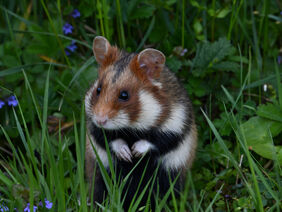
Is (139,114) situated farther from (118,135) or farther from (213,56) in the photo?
(213,56)

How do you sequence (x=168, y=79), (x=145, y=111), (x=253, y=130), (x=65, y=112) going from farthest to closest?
(x=65, y=112) → (x=253, y=130) → (x=168, y=79) → (x=145, y=111)

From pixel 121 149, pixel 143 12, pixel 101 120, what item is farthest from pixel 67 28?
pixel 101 120

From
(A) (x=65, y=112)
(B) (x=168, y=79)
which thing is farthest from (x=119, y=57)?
(A) (x=65, y=112)

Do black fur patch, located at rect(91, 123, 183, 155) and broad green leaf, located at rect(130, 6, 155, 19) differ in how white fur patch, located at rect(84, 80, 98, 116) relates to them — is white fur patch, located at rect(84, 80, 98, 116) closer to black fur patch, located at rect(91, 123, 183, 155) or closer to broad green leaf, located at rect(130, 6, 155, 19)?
black fur patch, located at rect(91, 123, 183, 155)

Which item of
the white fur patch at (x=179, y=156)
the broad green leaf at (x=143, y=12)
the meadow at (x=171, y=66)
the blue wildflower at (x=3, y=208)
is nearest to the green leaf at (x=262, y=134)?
the meadow at (x=171, y=66)

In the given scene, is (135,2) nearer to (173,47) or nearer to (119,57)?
(173,47)

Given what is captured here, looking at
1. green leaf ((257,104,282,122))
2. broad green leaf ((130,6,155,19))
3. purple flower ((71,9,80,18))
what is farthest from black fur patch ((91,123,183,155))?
purple flower ((71,9,80,18))

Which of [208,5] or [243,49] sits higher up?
[208,5]

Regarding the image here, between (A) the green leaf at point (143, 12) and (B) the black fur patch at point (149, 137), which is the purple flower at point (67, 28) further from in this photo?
(B) the black fur patch at point (149, 137)

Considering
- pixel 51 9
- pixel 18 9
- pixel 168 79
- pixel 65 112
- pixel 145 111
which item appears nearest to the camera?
pixel 145 111
